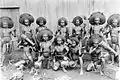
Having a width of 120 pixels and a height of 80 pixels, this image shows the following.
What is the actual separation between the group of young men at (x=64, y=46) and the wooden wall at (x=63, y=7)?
3.65ft

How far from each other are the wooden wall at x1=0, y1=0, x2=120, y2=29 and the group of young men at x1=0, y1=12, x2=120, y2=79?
1.11 metres

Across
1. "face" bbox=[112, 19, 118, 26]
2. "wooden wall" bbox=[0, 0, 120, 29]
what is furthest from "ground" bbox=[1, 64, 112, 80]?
"wooden wall" bbox=[0, 0, 120, 29]

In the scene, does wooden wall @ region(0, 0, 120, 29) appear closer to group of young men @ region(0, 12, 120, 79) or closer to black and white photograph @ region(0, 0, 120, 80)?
black and white photograph @ region(0, 0, 120, 80)

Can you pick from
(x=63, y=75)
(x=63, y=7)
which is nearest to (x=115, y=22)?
(x=63, y=75)

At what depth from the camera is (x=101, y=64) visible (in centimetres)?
438

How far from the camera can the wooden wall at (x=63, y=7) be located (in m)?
5.80

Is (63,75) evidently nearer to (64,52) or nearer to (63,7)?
(64,52)

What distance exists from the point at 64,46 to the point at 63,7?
1.92m

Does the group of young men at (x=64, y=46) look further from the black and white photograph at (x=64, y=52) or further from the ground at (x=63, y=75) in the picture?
the ground at (x=63, y=75)

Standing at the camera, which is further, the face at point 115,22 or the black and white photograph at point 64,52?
the face at point 115,22

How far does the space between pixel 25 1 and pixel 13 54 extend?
1.72 meters

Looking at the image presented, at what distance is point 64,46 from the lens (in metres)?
4.45

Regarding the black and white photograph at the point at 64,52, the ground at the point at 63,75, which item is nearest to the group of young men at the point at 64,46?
the black and white photograph at the point at 64,52

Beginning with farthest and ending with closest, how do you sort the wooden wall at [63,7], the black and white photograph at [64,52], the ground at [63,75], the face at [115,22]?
the wooden wall at [63,7] < the face at [115,22] < the black and white photograph at [64,52] < the ground at [63,75]
